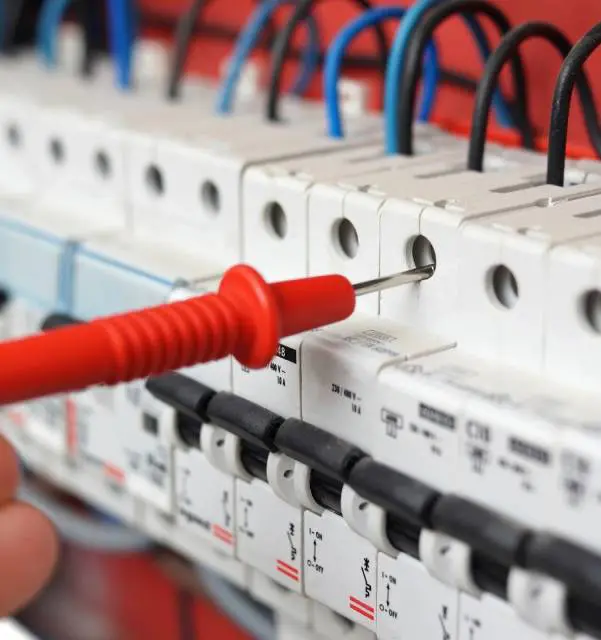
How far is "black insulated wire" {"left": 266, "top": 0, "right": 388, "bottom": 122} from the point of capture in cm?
91

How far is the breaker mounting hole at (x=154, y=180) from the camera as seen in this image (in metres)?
0.89

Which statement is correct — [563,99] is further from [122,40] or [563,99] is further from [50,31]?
[50,31]

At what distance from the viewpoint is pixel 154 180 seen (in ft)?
2.97

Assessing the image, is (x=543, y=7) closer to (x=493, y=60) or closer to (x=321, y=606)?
(x=493, y=60)

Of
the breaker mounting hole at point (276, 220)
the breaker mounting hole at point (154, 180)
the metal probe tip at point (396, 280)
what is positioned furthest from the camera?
the breaker mounting hole at point (154, 180)

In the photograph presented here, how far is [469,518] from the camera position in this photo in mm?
590

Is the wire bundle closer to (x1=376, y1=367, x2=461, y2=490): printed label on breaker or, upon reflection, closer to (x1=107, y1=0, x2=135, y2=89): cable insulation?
(x1=107, y1=0, x2=135, y2=89): cable insulation

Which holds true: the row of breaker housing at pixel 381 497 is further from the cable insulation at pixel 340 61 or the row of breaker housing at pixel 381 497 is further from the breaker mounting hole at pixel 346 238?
the cable insulation at pixel 340 61

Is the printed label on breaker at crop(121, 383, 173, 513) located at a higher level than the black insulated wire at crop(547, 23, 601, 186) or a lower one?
lower

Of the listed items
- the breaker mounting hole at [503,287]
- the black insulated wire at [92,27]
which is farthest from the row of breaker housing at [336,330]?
the black insulated wire at [92,27]

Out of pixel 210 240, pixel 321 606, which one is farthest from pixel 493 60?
pixel 321 606

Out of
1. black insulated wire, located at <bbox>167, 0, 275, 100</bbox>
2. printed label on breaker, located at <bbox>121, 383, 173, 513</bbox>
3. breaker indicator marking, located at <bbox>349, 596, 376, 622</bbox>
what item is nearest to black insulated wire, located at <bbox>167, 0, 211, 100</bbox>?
black insulated wire, located at <bbox>167, 0, 275, 100</bbox>

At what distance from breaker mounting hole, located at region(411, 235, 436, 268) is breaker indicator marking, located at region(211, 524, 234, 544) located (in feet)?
0.75

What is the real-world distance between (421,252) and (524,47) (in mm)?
289
